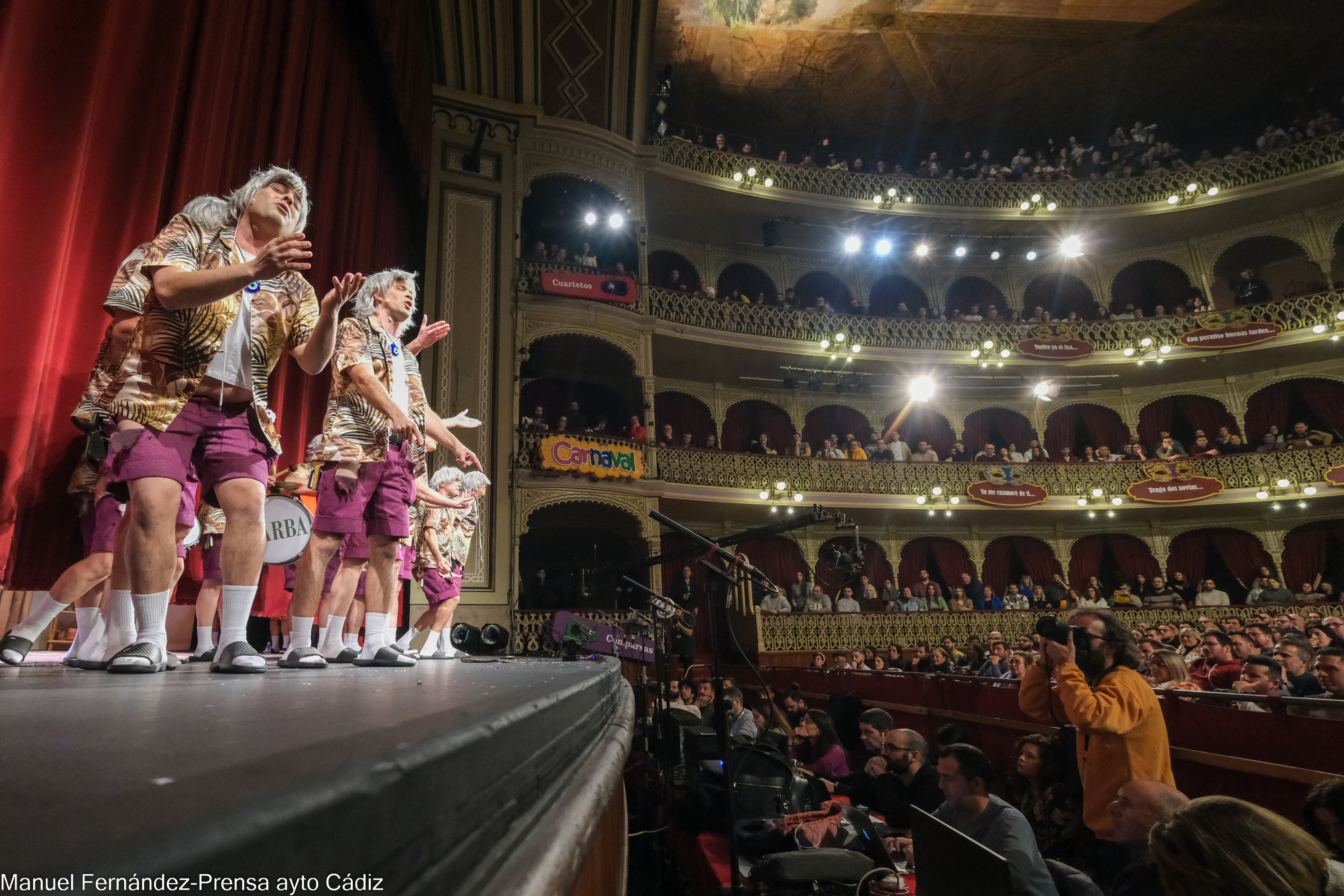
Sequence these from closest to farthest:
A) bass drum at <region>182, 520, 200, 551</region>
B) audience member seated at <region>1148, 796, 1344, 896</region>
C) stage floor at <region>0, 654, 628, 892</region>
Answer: stage floor at <region>0, 654, 628, 892</region>
audience member seated at <region>1148, 796, 1344, 896</region>
bass drum at <region>182, 520, 200, 551</region>

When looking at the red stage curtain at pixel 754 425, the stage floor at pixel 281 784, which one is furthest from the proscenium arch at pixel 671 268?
the stage floor at pixel 281 784

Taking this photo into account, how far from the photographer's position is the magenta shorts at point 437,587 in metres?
4.62

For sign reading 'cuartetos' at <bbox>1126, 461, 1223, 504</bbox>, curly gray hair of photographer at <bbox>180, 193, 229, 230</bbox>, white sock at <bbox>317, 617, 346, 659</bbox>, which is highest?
sign reading 'cuartetos' at <bbox>1126, 461, 1223, 504</bbox>

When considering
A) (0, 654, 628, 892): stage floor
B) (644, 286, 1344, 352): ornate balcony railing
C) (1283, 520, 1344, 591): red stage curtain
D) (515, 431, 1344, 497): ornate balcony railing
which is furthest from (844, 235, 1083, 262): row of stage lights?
(0, 654, 628, 892): stage floor

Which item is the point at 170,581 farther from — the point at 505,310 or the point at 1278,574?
the point at 1278,574

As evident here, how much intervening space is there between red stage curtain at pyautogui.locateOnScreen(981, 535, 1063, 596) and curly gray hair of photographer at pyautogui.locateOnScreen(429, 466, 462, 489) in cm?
1238

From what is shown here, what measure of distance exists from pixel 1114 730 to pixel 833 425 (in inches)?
506

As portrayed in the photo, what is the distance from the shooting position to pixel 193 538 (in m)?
3.41

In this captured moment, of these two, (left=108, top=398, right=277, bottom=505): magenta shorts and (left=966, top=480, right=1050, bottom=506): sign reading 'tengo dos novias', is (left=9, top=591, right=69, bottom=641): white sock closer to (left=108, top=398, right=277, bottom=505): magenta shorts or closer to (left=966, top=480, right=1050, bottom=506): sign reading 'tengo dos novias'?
(left=108, top=398, right=277, bottom=505): magenta shorts

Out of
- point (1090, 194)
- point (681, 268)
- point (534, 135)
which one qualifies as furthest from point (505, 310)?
point (1090, 194)

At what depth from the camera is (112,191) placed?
11.0 ft

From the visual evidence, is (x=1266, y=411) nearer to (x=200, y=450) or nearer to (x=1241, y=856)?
(x=1241, y=856)

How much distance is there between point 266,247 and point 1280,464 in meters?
15.8

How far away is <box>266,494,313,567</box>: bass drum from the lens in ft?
14.3
